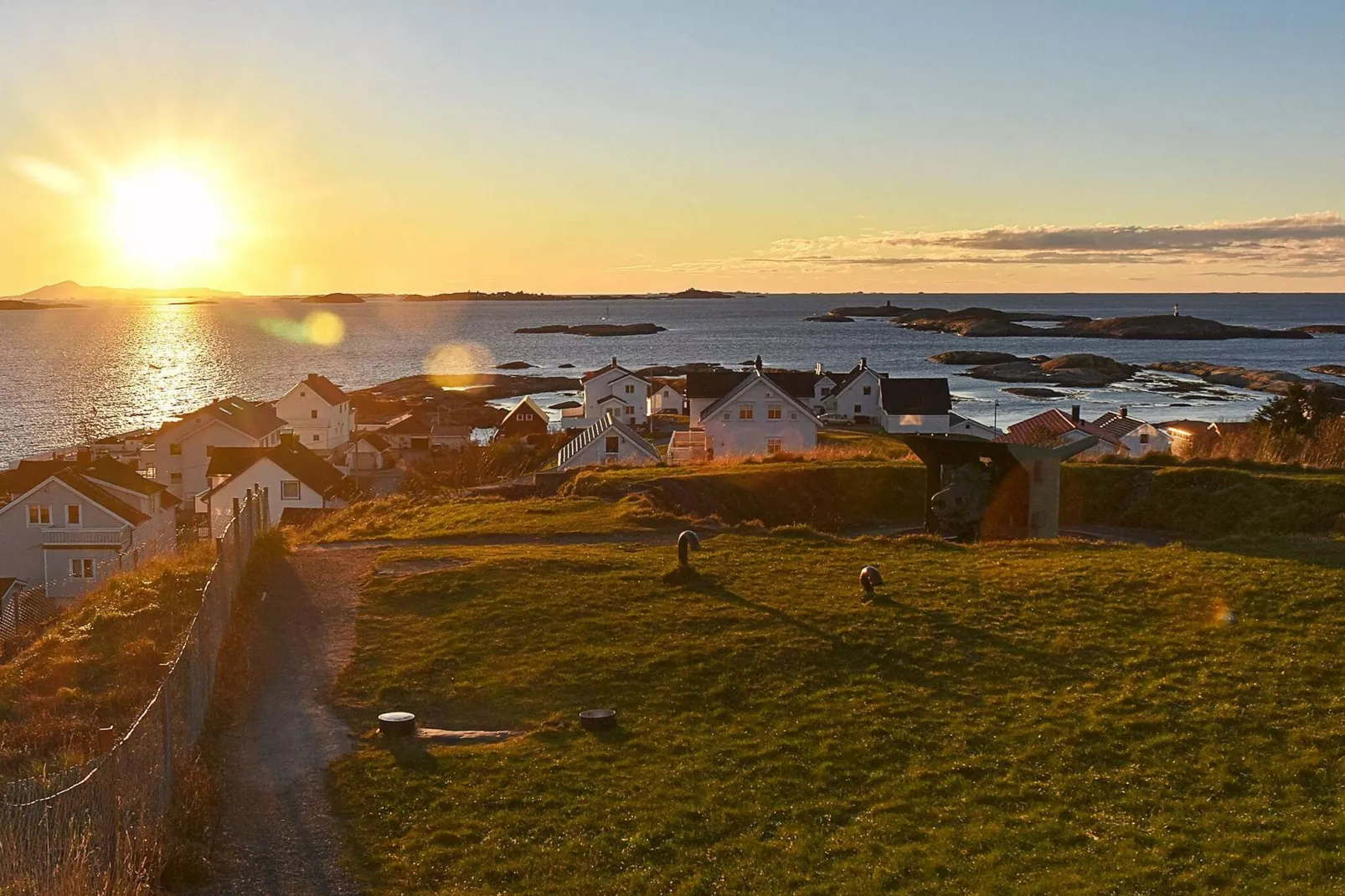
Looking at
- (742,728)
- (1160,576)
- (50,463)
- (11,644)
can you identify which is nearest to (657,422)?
(50,463)

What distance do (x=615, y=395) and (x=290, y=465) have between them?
34368 mm

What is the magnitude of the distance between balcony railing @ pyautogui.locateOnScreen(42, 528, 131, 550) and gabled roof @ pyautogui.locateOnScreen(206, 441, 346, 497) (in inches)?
291

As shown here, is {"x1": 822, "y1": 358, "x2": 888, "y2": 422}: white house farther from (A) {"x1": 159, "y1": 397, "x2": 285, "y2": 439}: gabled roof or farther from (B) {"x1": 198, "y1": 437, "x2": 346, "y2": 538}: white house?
(B) {"x1": 198, "y1": 437, "x2": 346, "y2": 538}: white house

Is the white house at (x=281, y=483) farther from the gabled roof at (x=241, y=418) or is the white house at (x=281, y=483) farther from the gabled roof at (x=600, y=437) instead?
the gabled roof at (x=241, y=418)

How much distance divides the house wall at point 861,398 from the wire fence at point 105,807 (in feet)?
245

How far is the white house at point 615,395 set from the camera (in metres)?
85.8

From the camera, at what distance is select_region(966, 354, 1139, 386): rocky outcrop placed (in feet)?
467

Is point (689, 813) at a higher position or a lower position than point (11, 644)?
higher

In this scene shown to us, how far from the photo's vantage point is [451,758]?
13164 mm

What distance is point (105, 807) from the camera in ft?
31.4

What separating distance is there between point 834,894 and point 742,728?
13.0 feet

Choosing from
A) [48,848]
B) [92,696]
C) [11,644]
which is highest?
[48,848]

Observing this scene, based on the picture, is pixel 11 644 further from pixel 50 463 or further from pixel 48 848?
pixel 50 463

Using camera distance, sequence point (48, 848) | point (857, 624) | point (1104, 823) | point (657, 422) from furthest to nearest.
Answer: point (657, 422) < point (857, 624) < point (1104, 823) < point (48, 848)
